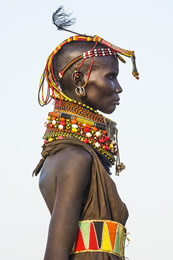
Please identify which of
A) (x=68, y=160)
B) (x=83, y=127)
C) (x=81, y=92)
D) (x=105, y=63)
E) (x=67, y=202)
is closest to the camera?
(x=67, y=202)

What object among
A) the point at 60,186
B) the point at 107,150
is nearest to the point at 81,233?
the point at 60,186

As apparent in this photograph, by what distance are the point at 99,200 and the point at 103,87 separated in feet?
3.32

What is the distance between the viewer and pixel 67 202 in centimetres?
453

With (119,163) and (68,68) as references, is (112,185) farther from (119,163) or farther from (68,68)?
(68,68)

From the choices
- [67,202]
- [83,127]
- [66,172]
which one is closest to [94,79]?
[83,127]

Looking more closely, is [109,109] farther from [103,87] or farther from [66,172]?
[66,172]

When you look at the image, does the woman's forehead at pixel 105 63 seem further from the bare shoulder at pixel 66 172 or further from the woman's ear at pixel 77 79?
the bare shoulder at pixel 66 172

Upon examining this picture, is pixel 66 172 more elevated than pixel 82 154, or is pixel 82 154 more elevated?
pixel 82 154

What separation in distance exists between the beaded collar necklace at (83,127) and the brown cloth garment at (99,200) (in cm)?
15

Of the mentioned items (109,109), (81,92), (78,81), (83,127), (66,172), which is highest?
(78,81)

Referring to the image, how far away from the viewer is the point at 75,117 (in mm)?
5074

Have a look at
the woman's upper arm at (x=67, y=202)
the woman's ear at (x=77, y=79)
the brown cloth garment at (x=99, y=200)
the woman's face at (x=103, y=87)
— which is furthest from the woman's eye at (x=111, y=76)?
the woman's upper arm at (x=67, y=202)

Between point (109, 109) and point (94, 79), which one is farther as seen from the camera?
point (109, 109)

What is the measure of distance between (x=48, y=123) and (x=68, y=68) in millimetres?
521
